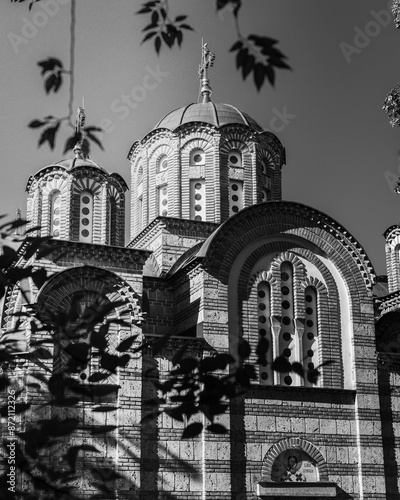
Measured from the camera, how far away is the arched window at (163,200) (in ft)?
59.4

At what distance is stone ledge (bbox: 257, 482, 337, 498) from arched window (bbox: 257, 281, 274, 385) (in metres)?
1.82

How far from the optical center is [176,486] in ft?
44.4

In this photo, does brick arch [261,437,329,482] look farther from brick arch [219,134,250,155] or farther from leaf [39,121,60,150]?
leaf [39,121,60,150]

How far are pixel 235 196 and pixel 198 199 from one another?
2.71 ft

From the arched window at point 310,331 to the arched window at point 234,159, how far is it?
3883mm

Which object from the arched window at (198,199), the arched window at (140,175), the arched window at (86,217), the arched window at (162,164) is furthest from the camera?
the arched window at (140,175)

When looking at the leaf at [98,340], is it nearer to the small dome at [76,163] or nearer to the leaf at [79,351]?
the leaf at [79,351]

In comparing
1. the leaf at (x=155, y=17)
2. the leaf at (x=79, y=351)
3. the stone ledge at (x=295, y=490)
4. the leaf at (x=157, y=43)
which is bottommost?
the stone ledge at (x=295, y=490)

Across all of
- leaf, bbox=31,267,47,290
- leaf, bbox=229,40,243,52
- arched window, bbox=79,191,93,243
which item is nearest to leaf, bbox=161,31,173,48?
leaf, bbox=229,40,243,52

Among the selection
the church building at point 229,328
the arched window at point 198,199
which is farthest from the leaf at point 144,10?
the arched window at point 198,199

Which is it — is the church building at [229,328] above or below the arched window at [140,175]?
below

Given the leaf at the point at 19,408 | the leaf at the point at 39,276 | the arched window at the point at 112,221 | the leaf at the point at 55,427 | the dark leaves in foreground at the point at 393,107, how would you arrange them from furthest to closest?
the arched window at the point at 112,221 < the dark leaves in foreground at the point at 393,107 < the leaf at the point at 39,276 < the leaf at the point at 19,408 < the leaf at the point at 55,427

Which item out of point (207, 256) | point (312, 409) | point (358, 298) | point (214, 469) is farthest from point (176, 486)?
point (358, 298)

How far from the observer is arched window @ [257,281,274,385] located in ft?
48.6
